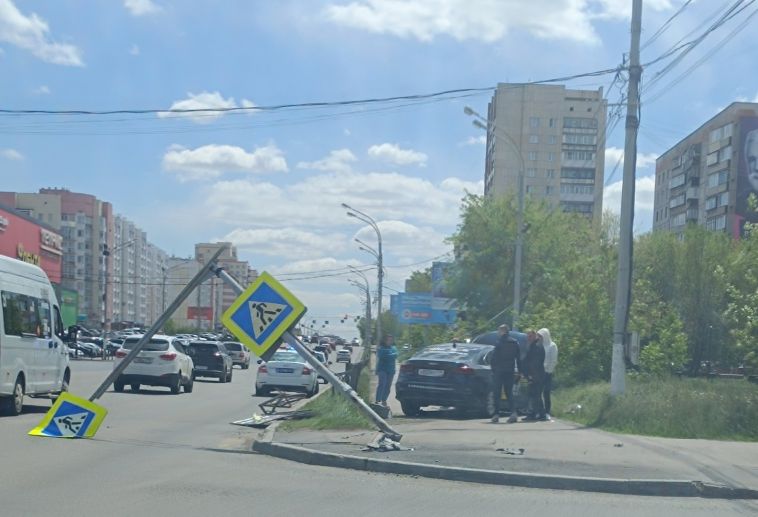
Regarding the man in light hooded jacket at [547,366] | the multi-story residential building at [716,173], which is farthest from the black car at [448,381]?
the multi-story residential building at [716,173]

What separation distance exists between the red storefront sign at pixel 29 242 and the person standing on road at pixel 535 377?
1945 inches

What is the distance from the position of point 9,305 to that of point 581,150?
88.0 meters

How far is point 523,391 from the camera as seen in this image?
19969 mm

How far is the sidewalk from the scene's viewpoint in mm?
10484

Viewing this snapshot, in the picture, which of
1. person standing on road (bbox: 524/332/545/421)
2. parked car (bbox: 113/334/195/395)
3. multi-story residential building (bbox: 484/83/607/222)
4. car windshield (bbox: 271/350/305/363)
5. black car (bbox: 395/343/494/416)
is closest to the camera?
person standing on road (bbox: 524/332/545/421)

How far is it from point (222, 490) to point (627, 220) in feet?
37.6

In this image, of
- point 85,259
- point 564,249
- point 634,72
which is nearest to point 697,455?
point 634,72

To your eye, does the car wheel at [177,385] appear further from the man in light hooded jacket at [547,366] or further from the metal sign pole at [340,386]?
the metal sign pole at [340,386]

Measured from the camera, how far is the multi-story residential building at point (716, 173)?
69312 millimetres

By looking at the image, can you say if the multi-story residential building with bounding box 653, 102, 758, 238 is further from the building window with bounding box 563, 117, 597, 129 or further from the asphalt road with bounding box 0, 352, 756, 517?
the asphalt road with bounding box 0, 352, 756, 517

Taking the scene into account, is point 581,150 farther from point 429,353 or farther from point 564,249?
point 429,353

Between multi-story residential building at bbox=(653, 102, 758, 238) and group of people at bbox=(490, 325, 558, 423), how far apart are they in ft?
154

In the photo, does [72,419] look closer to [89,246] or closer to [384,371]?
[384,371]

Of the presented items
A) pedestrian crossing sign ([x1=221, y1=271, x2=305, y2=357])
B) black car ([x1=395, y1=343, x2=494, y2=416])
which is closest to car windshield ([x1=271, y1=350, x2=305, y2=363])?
black car ([x1=395, y1=343, x2=494, y2=416])
